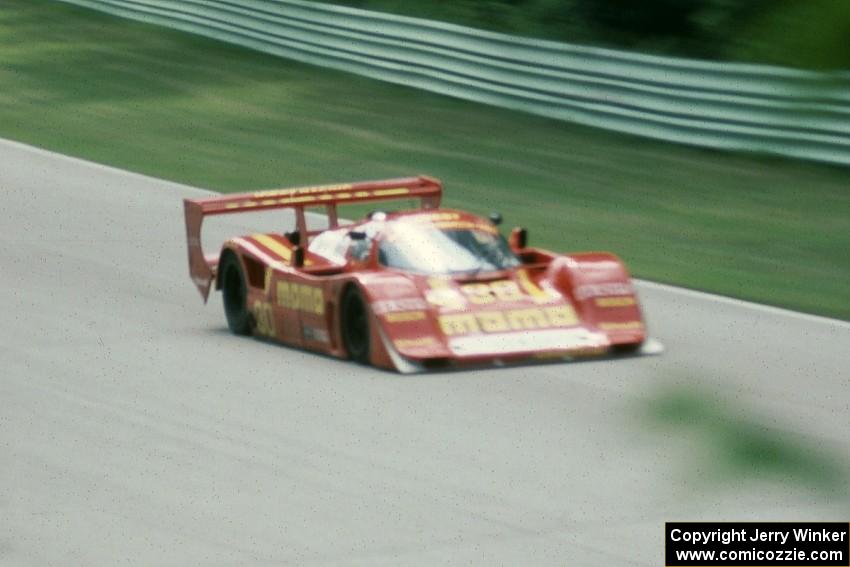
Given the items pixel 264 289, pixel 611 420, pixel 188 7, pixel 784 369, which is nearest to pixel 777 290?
pixel 784 369

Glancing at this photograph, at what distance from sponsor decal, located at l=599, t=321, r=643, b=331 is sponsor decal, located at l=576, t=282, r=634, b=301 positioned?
19cm

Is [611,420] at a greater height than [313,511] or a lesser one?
greater

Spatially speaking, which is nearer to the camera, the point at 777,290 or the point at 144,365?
the point at 144,365

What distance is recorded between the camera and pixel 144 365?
1116 centimetres

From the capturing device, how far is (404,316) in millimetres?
10227

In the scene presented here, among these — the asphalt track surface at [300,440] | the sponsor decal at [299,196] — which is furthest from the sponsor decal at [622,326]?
the sponsor decal at [299,196]

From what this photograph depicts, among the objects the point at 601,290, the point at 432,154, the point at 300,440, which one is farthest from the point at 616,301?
the point at 432,154

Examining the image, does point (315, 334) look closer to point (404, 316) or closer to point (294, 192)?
point (404, 316)

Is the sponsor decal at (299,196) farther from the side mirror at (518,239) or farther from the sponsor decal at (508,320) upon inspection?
the sponsor decal at (508,320)

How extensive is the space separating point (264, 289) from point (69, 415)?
241 centimetres

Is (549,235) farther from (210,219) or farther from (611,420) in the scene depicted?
(611,420)

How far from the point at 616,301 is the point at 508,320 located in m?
0.73

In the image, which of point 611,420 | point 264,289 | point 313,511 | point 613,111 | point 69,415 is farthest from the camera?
point 613,111

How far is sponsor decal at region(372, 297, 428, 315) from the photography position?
10.2 m
